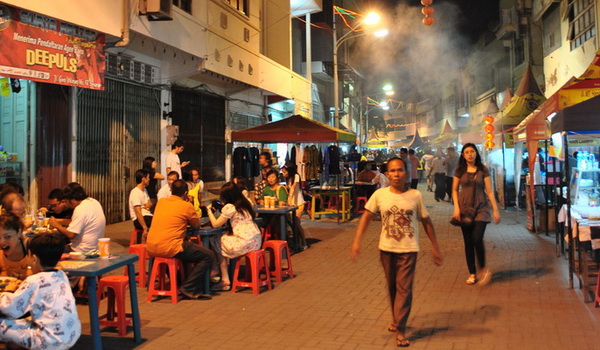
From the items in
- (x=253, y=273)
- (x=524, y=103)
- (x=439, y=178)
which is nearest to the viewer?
(x=253, y=273)

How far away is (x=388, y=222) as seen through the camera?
5047 mm

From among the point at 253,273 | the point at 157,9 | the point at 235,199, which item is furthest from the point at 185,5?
the point at 253,273

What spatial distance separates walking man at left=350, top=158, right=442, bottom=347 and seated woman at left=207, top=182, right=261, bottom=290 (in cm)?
231

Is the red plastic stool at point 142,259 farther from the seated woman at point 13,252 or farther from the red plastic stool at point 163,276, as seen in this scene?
the seated woman at point 13,252

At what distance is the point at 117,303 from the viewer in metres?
5.29

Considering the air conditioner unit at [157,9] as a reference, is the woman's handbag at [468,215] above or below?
below

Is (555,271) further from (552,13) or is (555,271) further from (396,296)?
(552,13)

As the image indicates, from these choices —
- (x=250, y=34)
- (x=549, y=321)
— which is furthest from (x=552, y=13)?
(x=549, y=321)

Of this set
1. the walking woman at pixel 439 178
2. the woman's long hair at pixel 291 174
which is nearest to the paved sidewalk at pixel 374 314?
the woman's long hair at pixel 291 174

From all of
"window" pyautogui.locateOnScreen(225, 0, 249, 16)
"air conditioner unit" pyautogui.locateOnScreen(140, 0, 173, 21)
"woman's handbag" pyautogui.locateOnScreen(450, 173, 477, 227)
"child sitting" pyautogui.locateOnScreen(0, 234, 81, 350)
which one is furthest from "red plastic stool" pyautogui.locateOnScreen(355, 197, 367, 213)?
"child sitting" pyautogui.locateOnScreen(0, 234, 81, 350)

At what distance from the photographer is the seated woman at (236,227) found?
6.98m

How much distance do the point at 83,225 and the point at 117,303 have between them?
1257mm

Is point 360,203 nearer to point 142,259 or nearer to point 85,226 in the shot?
point 142,259

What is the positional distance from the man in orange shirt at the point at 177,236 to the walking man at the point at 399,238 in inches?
90.0
